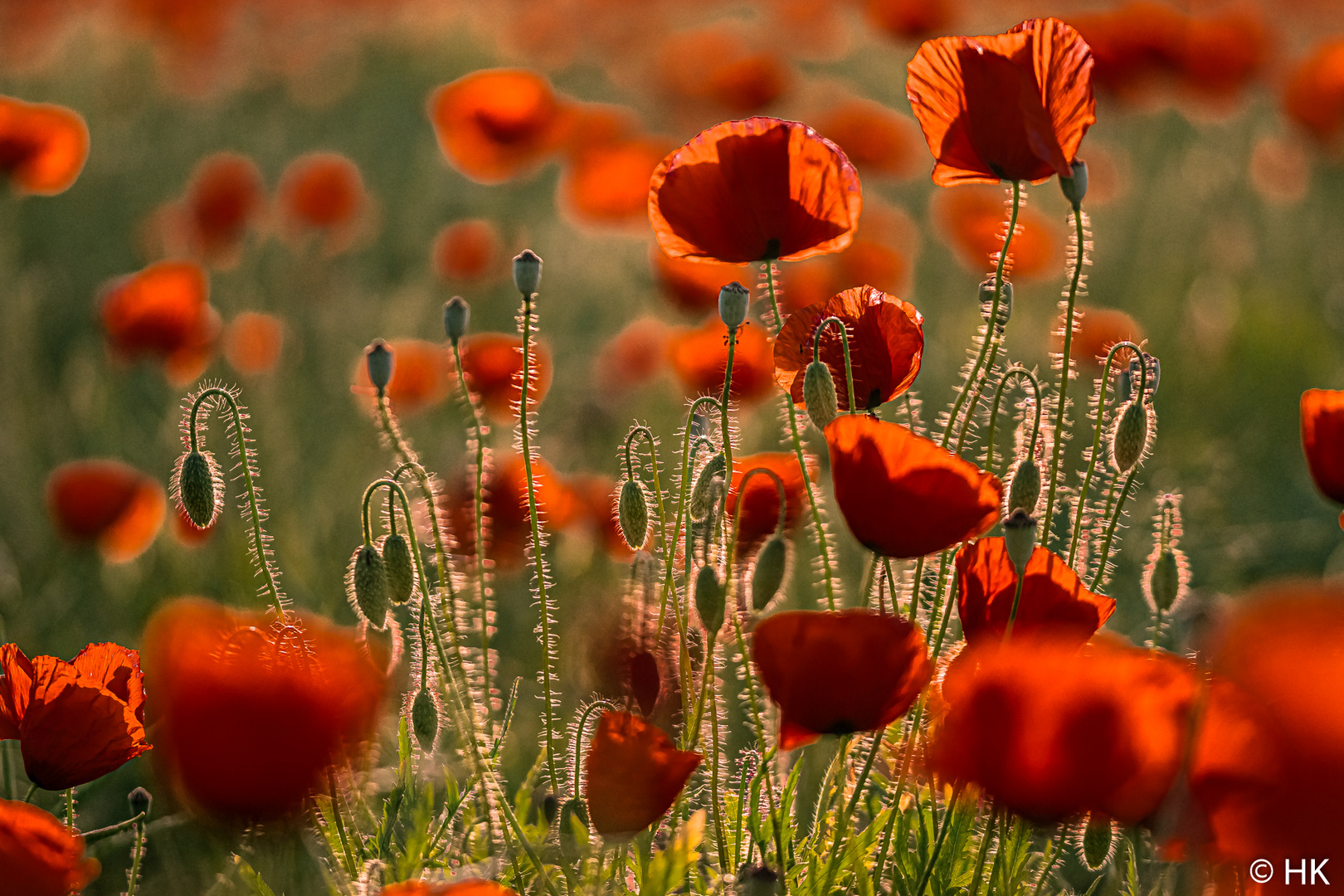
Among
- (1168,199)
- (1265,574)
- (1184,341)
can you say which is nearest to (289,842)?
(1265,574)

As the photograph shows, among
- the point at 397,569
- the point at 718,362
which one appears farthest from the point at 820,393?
the point at 718,362

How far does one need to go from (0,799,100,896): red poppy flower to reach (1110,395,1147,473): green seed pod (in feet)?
3.21

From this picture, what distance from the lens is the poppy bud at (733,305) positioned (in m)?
1.19

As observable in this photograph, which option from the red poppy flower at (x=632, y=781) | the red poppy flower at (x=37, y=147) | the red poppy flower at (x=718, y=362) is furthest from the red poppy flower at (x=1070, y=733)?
the red poppy flower at (x=37, y=147)

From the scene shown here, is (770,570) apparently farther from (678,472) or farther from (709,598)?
(678,472)

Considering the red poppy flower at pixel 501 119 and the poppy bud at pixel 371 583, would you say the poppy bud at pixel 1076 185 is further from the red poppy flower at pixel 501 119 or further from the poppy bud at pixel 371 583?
the red poppy flower at pixel 501 119

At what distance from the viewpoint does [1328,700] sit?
2.19ft

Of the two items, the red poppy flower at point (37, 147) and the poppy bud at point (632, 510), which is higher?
the red poppy flower at point (37, 147)

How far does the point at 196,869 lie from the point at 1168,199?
4232 millimetres

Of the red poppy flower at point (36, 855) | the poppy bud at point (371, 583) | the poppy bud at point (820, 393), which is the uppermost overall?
the poppy bud at point (820, 393)

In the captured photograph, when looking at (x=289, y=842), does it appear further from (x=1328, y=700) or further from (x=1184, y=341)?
(x=1184, y=341)

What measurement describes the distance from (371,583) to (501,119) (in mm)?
2400

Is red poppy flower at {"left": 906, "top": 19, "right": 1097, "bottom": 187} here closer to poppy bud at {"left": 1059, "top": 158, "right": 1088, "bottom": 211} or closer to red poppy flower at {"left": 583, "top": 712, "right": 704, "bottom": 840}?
poppy bud at {"left": 1059, "top": 158, "right": 1088, "bottom": 211}

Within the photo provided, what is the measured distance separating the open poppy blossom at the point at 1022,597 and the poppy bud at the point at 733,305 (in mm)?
299
